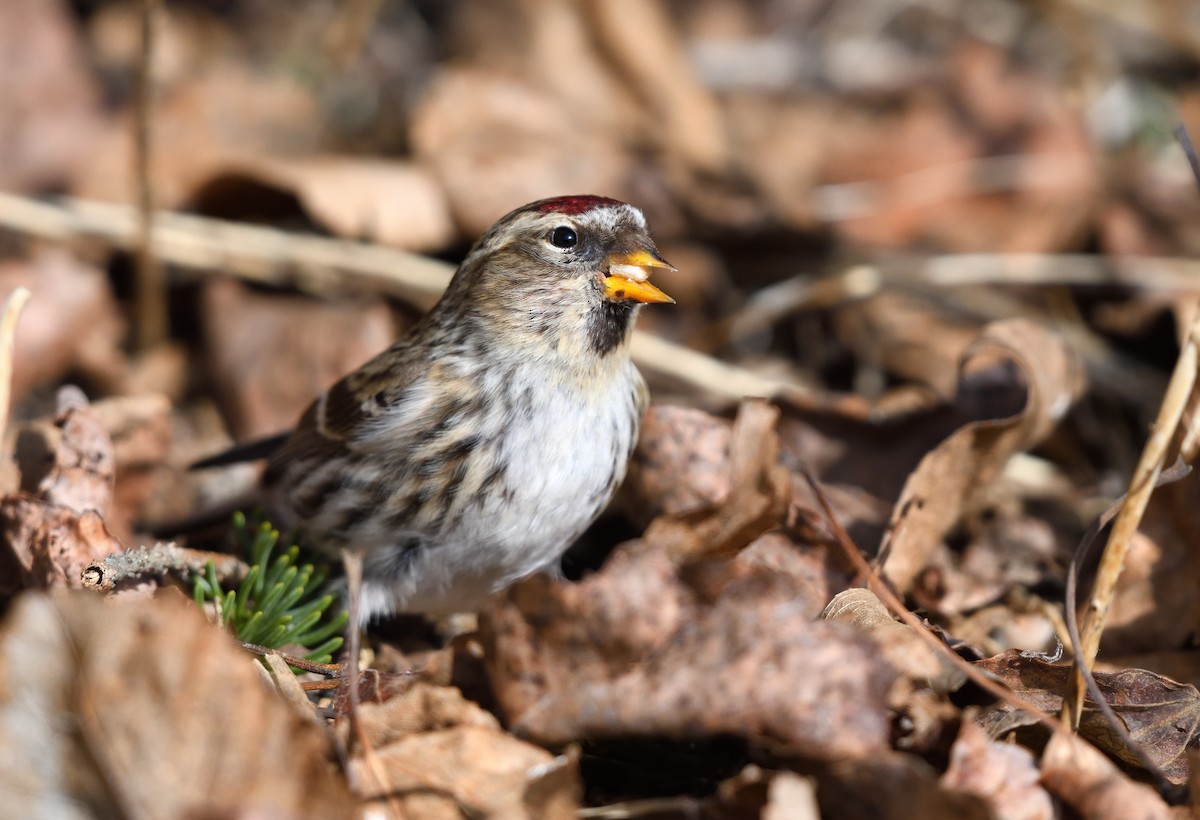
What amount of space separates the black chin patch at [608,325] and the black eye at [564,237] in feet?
0.49

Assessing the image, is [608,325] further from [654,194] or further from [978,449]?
[654,194]

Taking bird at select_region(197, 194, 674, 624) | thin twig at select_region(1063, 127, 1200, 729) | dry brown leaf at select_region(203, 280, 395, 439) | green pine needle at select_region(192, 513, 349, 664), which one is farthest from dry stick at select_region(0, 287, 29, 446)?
thin twig at select_region(1063, 127, 1200, 729)

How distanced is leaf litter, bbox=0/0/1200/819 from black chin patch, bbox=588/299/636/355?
32 centimetres

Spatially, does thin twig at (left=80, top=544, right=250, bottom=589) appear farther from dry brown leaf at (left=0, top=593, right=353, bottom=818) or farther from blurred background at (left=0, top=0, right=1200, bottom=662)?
blurred background at (left=0, top=0, right=1200, bottom=662)

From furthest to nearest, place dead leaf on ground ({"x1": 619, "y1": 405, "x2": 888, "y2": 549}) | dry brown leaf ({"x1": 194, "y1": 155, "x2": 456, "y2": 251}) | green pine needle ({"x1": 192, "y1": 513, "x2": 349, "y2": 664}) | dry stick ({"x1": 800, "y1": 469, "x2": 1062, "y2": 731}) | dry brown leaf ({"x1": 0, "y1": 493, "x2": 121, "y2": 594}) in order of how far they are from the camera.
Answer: dry brown leaf ({"x1": 194, "y1": 155, "x2": 456, "y2": 251}) < dead leaf on ground ({"x1": 619, "y1": 405, "x2": 888, "y2": 549}) < green pine needle ({"x1": 192, "y1": 513, "x2": 349, "y2": 664}) < dry brown leaf ({"x1": 0, "y1": 493, "x2": 121, "y2": 594}) < dry stick ({"x1": 800, "y1": 469, "x2": 1062, "y2": 731})

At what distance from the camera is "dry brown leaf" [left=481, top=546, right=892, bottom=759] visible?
1.81 m

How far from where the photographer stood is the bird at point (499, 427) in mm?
2557

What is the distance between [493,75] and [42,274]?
5.86 feet

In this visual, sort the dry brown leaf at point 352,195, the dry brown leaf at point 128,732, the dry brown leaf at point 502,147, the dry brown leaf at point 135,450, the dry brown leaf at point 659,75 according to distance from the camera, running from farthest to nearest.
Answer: the dry brown leaf at point 659,75
the dry brown leaf at point 502,147
the dry brown leaf at point 352,195
the dry brown leaf at point 135,450
the dry brown leaf at point 128,732

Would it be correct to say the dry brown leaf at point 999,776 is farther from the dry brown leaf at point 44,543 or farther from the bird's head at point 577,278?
the dry brown leaf at point 44,543

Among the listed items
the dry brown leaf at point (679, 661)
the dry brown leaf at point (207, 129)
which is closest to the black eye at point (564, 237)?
the dry brown leaf at point (679, 661)

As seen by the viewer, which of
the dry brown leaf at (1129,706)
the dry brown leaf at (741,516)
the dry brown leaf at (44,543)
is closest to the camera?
the dry brown leaf at (1129,706)

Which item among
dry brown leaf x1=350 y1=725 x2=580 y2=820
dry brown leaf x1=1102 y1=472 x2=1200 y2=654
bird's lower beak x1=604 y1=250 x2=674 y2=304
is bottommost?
dry brown leaf x1=1102 y1=472 x2=1200 y2=654

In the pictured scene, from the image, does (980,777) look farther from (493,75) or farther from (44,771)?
(493,75)
